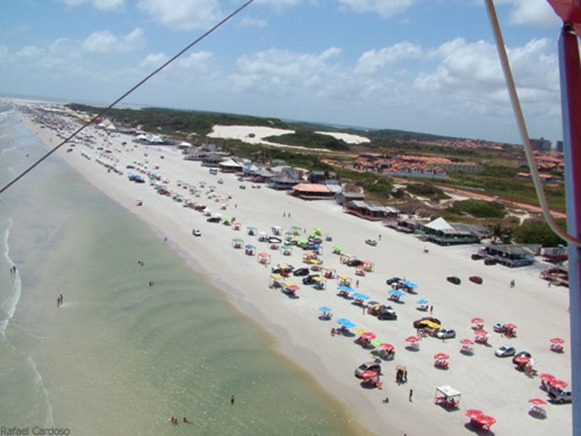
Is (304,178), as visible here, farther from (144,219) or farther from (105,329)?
(105,329)

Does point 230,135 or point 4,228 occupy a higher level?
point 230,135

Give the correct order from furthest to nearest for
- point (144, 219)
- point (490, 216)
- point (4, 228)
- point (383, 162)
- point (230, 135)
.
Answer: point (230, 135)
point (383, 162)
point (490, 216)
point (144, 219)
point (4, 228)

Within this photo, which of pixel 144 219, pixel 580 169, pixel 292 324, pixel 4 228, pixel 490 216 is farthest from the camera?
pixel 490 216

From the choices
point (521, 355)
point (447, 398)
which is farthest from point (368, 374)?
point (521, 355)

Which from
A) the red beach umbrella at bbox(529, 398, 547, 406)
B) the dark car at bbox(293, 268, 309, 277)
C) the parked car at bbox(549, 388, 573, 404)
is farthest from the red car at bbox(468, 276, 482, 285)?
the red beach umbrella at bbox(529, 398, 547, 406)

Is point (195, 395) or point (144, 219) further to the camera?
point (144, 219)

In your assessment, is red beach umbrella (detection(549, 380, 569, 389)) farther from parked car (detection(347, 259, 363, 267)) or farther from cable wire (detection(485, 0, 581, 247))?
cable wire (detection(485, 0, 581, 247))

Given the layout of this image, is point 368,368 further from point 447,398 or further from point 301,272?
A: point 301,272

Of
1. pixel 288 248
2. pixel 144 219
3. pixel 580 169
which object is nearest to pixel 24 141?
pixel 144 219
